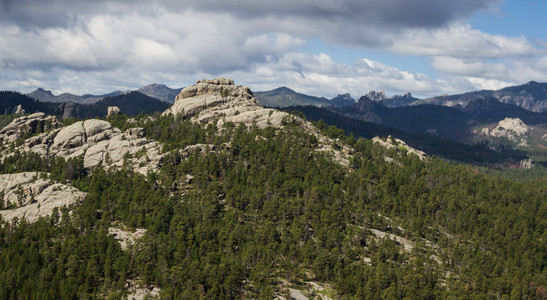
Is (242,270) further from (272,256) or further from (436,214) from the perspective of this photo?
(436,214)

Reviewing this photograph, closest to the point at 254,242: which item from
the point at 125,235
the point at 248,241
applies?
the point at 248,241

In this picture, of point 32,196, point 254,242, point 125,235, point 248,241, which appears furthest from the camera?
point 32,196

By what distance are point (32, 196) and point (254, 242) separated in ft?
358

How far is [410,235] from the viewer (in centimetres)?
17250

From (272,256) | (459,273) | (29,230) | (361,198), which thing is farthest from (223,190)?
(459,273)

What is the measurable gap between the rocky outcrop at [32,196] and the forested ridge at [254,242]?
6814 millimetres

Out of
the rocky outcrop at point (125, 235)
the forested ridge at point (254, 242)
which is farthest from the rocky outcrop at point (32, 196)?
the rocky outcrop at point (125, 235)

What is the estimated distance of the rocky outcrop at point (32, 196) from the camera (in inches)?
6407

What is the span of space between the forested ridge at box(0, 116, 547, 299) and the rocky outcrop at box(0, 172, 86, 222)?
6.81 meters

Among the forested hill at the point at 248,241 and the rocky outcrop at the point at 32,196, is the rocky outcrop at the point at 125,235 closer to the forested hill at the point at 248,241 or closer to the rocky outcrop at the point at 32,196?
the forested hill at the point at 248,241

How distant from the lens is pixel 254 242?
14875 centimetres

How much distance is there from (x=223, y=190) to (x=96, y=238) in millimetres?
62322

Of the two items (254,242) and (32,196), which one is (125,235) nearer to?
(254,242)

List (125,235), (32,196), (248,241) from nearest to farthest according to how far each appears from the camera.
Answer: (125,235)
(248,241)
(32,196)
